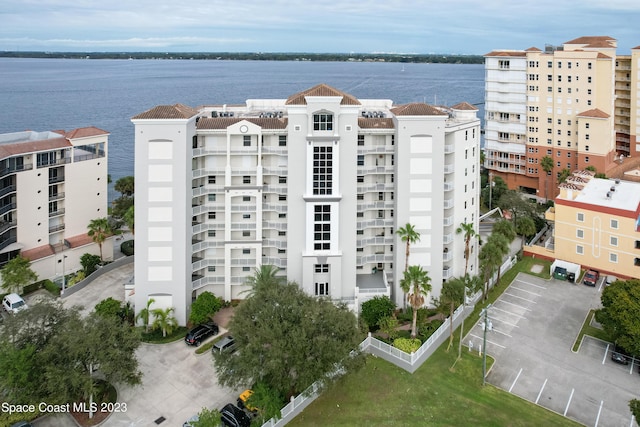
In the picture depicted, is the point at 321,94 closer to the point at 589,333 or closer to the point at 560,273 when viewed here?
the point at 589,333

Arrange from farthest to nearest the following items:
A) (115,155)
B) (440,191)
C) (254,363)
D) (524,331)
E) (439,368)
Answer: (115,155), (440,191), (524,331), (439,368), (254,363)

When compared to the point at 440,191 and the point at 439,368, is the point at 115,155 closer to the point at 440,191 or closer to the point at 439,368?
the point at 440,191

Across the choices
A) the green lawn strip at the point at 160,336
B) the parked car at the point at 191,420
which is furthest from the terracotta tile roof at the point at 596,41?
the parked car at the point at 191,420

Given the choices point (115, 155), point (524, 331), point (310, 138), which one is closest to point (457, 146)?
point (310, 138)

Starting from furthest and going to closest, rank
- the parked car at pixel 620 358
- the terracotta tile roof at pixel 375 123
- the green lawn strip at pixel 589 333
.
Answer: the terracotta tile roof at pixel 375 123, the green lawn strip at pixel 589 333, the parked car at pixel 620 358

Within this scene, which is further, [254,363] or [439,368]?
[439,368]

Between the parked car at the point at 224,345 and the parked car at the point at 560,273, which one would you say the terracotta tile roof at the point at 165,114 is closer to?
the parked car at the point at 224,345
